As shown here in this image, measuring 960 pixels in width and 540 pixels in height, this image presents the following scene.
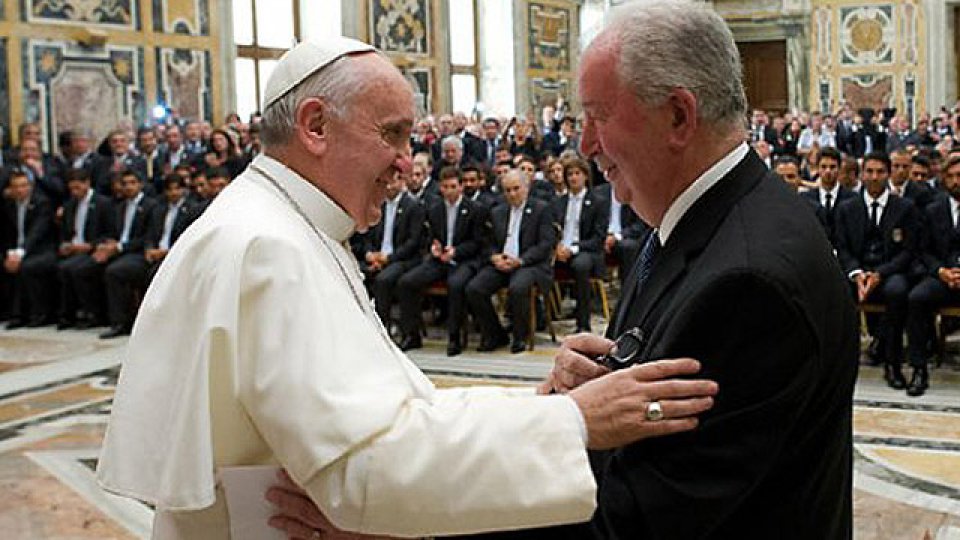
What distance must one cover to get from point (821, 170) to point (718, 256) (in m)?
7.41

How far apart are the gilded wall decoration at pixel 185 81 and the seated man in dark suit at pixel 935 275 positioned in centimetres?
1057

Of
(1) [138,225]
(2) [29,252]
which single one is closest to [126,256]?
(1) [138,225]

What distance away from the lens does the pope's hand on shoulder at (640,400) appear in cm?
171

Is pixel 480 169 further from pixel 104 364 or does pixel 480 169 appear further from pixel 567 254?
pixel 104 364

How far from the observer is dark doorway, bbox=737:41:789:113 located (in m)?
27.3

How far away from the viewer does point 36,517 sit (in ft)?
17.2

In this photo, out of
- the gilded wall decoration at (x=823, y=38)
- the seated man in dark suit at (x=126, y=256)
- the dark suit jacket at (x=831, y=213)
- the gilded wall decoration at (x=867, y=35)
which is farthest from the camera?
the gilded wall decoration at (x=823, y=38)

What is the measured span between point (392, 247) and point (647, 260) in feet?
26.7

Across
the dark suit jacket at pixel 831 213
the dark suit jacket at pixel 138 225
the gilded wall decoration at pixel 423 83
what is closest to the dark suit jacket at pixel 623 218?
the dark suit jacket at pixel 831 213

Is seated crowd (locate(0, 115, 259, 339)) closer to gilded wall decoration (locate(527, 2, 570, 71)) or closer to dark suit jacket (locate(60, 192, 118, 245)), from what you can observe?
dark suit jacket (locate(60, 192, 118, 245))

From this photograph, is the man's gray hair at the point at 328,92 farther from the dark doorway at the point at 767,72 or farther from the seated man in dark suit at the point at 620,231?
the dark doorway at the point at 767,72

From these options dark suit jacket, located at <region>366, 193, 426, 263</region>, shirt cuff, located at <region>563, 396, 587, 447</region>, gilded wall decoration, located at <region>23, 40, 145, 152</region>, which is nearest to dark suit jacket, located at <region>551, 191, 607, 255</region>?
dark suit jacket, located at <region>366, 193, 426, 263</region>

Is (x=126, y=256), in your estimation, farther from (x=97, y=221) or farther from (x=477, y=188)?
(x=477, y=188)

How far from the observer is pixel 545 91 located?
76.0 ft
